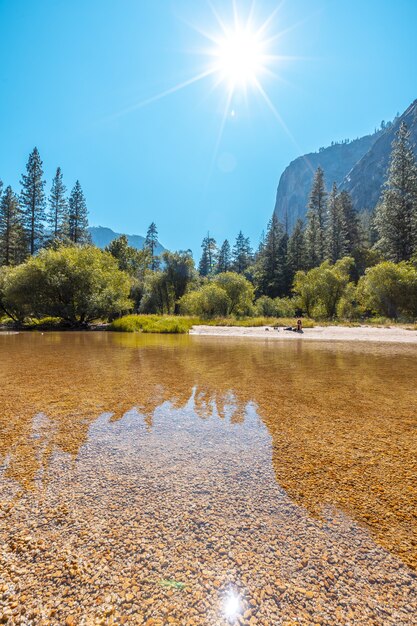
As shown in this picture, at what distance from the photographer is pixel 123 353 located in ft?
36.5

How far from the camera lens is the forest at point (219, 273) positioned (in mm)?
24016

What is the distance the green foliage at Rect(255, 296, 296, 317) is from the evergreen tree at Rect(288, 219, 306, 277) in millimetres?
16714

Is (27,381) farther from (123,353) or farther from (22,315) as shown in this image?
(22,315)

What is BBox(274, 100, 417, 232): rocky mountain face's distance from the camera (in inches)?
4695

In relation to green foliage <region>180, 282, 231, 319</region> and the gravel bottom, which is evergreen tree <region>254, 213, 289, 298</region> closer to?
green foliage <region>180, 282, 231, 319</region>

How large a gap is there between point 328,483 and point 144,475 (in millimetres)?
1693

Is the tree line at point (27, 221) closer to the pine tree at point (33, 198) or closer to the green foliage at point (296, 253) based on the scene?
the pine tree at point (33, 198)

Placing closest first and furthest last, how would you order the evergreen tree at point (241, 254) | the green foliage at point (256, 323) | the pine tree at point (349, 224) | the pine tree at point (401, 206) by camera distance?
1. the green foliage at point (256, 323)
2. the pine tree at point (401, 206)
3. the pine tree at point (349, 224)
4. the evergreen tree at point (241, 254)

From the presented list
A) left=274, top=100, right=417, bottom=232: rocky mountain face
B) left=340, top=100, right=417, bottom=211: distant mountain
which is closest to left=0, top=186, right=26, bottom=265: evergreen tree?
left=274, top=100, right=417, bottom=232: rocky mountain face

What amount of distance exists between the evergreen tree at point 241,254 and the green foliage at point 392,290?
46.0 metres

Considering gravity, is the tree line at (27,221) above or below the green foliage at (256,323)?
above

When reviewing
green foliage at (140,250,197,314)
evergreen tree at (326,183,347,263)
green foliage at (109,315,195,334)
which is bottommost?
green foliage at (109,315,195,334)

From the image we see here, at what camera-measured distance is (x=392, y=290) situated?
26.6 meters

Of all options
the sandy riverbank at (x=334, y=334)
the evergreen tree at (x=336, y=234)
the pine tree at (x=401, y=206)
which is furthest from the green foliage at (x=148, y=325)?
the evergreen tree at (x=336, y=234)
